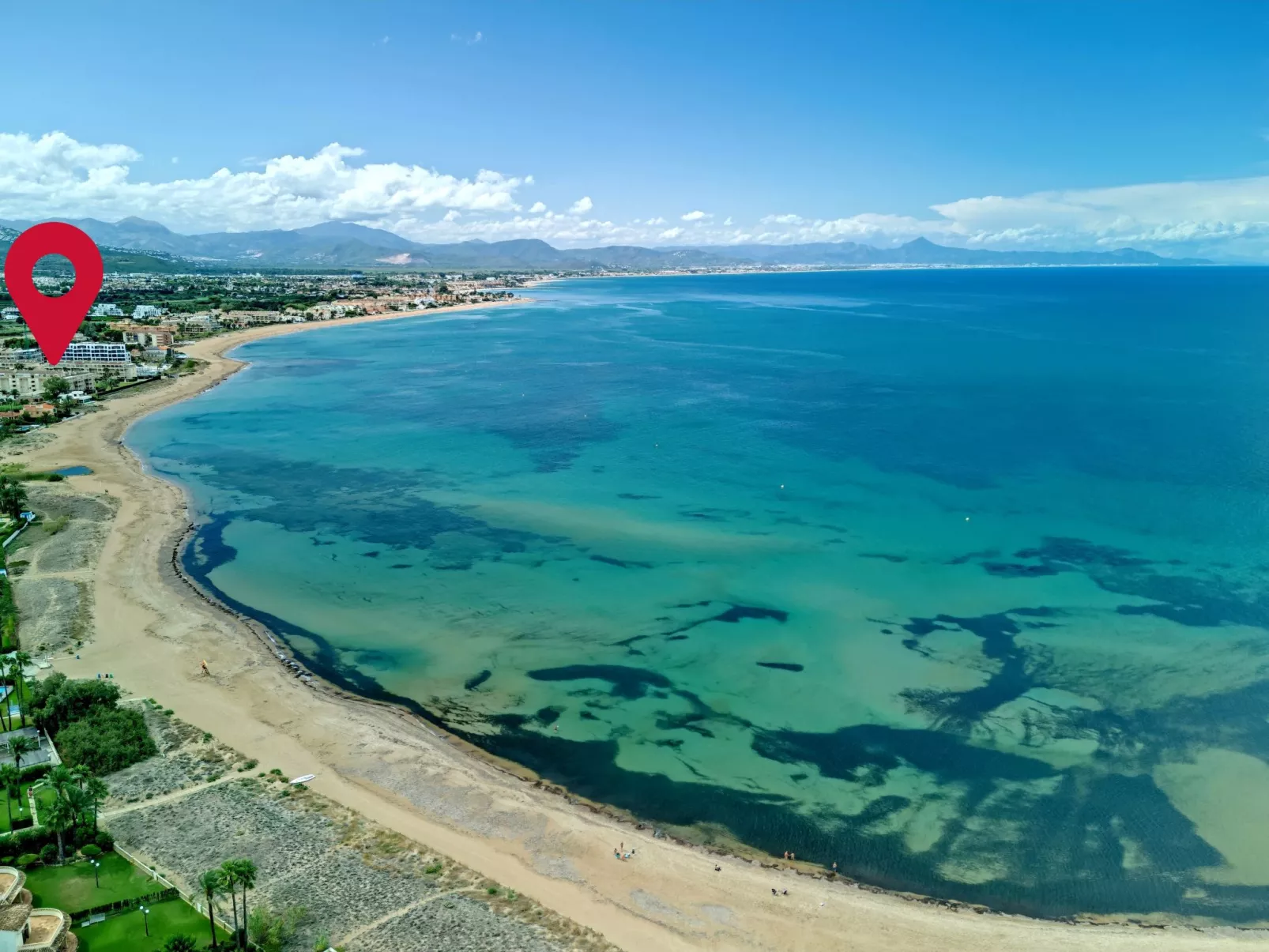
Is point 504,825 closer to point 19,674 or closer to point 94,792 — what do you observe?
point 94,792

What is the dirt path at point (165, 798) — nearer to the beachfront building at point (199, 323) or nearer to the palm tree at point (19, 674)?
the palm tree at point (19, 674)

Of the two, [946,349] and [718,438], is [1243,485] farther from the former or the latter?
[946,349]

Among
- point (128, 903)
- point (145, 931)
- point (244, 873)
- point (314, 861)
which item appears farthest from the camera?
point (314, 861)

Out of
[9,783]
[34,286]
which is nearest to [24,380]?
[34,286]

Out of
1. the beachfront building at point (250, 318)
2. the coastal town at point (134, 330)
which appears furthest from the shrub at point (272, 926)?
the beachfront building at point (250, 318)

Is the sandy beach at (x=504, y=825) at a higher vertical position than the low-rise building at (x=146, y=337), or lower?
lower

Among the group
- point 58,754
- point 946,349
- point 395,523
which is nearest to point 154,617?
point 58,754

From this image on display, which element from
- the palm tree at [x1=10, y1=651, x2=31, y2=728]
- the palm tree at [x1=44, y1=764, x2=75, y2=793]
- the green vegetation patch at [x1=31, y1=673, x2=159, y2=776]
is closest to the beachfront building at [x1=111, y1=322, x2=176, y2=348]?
the palm tree at [x1=10, y1=651, x2=31, y2=728]
